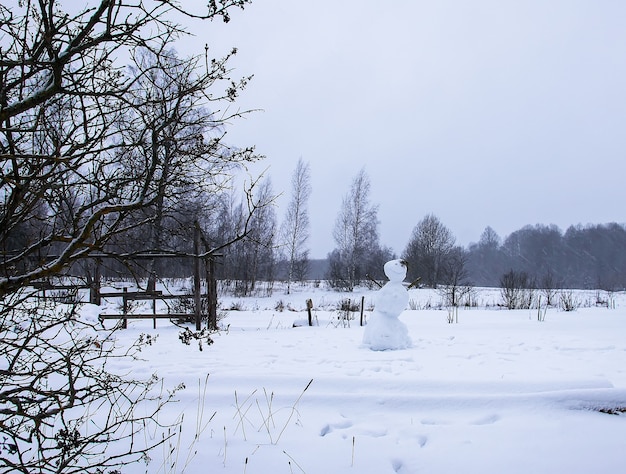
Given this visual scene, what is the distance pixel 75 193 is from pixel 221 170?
0.82 metres

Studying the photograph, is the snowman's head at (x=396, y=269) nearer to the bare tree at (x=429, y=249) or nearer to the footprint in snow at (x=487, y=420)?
the footprint in snow at (x=487, y=420)

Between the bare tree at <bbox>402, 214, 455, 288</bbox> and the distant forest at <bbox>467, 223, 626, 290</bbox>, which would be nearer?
the bare tree at <bbox>402, 214, 455, 288</bbox>

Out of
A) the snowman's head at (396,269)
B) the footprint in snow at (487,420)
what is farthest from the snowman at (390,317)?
the footprint in snow at (487,420)

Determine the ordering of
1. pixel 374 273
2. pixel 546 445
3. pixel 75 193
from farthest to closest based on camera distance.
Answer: pixel 374 273 < pixel 546 445 < pixel 75 193

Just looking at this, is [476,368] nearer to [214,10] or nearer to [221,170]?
[221,170]

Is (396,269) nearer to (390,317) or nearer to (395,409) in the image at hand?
(390,317)

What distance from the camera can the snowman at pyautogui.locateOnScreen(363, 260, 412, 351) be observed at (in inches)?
265

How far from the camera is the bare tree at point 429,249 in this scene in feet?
109

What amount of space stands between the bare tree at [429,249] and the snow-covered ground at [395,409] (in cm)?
2667

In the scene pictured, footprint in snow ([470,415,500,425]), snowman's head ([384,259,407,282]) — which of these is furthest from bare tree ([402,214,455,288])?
footprint in snow ([470,415,500,425])

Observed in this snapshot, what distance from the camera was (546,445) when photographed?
3264 mm

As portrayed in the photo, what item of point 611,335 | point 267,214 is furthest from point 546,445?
point 267,214

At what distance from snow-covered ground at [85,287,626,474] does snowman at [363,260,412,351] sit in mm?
295

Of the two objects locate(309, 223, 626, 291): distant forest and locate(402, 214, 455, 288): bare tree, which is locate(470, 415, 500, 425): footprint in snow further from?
locate(309, 223, 626, 291): distant forest
